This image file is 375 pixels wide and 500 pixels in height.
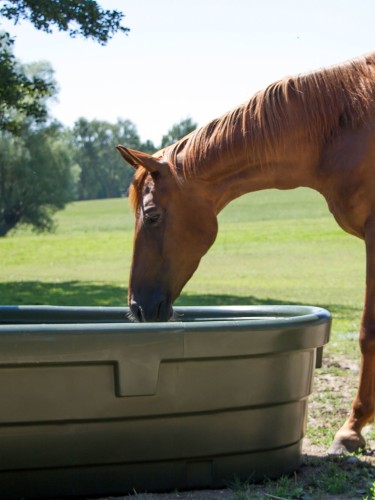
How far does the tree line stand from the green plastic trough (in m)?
7.78

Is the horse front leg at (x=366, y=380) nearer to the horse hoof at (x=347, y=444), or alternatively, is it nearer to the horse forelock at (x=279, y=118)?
the horse hoof at (x=347, y=444)

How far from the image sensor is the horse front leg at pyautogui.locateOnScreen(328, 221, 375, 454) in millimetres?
3389

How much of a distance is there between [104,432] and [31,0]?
322 inches

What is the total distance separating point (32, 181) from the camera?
109ft

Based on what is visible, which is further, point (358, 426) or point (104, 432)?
point (358, 426)

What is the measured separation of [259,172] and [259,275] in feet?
44.6

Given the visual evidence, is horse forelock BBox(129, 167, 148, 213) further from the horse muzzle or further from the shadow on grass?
the shadow on grass

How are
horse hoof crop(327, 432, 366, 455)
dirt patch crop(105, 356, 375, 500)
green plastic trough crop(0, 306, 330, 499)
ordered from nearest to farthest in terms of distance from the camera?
green plastic trough crop(0, 306, 330, 499)
dirt patch crop(105, 356, 375, 500)
horse hoof crop(327, 432, 366, 455)

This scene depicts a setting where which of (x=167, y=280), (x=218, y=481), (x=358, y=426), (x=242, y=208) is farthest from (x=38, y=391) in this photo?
(x=242, y=208)

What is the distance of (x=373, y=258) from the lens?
3.39 m

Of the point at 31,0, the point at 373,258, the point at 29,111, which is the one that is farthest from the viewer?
the point at 29,111

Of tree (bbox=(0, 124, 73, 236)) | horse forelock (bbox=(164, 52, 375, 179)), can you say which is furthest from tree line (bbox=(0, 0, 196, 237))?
horse forelock (bbox=(164, 52, 375, 179))

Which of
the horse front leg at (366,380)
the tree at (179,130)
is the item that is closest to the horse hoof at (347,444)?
the horse front leg at (366,380)

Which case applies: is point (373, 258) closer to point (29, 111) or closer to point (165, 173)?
point (165, 173)
